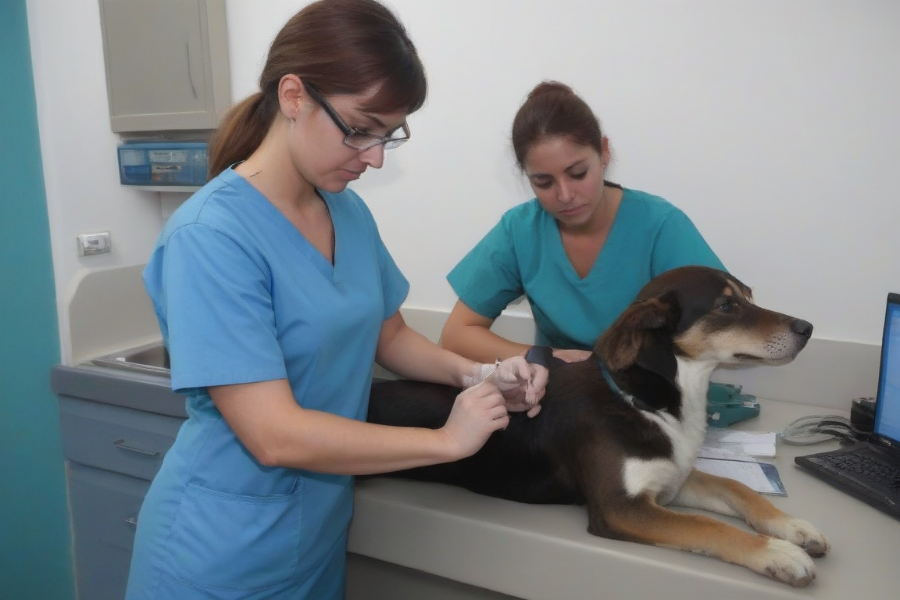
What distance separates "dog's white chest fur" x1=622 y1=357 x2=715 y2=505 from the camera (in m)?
1.11

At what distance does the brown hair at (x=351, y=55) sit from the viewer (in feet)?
2.98

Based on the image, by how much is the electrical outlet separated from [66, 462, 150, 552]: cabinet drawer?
0.64m

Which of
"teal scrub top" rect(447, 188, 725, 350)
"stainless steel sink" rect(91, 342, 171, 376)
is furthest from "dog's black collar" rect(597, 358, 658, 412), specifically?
"stainless steel sink" rect(91, 342, 171, 376)

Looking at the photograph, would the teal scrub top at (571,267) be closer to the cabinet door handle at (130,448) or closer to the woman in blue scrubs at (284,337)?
the woman in blue scrubs at (284,337)

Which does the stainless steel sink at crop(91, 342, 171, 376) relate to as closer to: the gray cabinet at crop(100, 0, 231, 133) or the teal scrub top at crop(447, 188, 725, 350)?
the gray cabinet at crop(100, 0, 231, 133)

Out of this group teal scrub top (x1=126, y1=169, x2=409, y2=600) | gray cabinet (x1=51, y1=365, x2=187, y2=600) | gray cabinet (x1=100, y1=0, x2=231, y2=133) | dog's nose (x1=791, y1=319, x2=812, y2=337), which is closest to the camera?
teal scrub top (x1=126, y1=169, x2=409, y2=600)

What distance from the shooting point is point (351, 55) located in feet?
2.97

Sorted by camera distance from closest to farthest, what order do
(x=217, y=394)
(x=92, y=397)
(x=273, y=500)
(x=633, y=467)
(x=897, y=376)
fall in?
(x=217, y=394) → (x=273, y=500) → (x=633, y=467) → (x=897, y=376) → (x=92, y=397)

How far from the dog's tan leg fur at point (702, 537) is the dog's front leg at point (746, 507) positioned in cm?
7

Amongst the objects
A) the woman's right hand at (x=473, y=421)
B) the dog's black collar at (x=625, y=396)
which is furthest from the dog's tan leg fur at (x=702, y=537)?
the woman's right hand at (x=473, y=421)

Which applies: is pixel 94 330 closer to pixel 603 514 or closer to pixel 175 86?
pixel 175 86

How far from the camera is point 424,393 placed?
1.33 metres

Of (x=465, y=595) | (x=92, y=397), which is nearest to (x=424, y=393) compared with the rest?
(x=465, y=595)

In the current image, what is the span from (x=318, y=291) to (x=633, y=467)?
1.96ft
